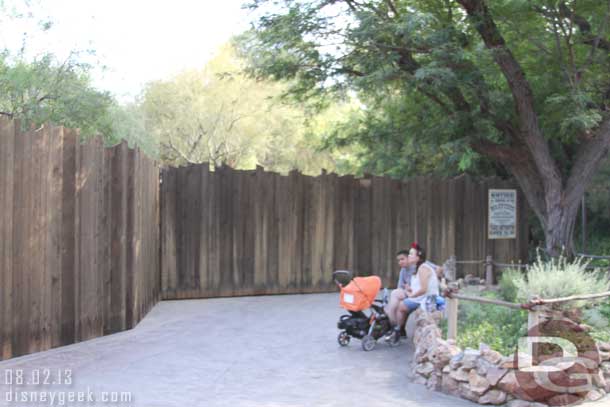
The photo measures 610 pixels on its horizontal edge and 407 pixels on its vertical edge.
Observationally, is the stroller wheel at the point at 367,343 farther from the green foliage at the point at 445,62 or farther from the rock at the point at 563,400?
the green foliage at the point at 445,62

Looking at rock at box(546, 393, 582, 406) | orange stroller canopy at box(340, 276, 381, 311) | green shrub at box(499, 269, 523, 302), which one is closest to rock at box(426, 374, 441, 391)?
rock at box(546, 393, 582, 406)

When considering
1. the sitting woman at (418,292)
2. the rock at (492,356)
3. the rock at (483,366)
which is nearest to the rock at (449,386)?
the rock at (483,366)

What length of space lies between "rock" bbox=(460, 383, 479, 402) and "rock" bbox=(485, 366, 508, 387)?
7.7 inches

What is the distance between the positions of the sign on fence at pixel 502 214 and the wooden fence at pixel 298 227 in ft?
0.50

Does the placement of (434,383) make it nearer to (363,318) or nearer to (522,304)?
(522,304)

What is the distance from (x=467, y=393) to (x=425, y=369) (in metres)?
0.69

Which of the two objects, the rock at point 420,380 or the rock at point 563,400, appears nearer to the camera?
the rock at point 563,400

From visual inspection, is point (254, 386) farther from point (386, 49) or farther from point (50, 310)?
point (386, 49)

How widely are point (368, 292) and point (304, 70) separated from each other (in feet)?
21.5

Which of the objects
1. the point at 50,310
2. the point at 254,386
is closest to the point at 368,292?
the point at 254,386

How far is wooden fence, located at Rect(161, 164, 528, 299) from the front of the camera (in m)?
12.9

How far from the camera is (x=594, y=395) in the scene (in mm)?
6699

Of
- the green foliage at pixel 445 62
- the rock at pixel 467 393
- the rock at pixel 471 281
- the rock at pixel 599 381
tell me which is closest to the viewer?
the rock at pixel 467 393

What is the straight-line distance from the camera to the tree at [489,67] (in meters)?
12.1
